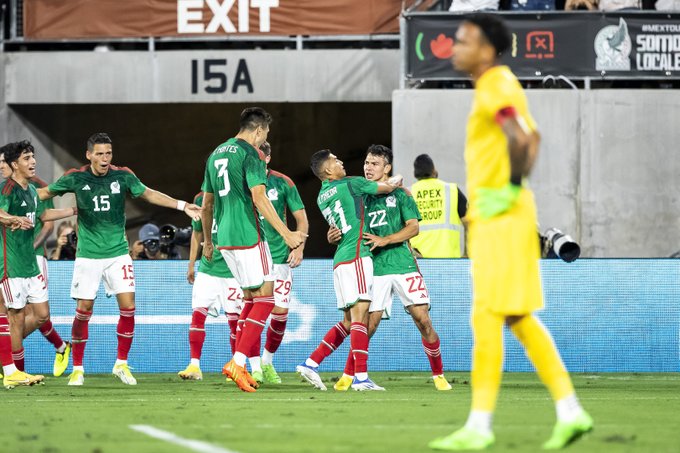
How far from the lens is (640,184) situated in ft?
60.4

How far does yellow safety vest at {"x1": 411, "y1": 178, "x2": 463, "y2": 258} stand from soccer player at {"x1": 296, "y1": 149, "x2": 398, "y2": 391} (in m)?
2.19

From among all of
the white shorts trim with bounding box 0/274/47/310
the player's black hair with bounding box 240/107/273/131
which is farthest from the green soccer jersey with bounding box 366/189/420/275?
the white shorts trim with bounding box 0/274/47/310

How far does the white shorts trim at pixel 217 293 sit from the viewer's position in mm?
13508

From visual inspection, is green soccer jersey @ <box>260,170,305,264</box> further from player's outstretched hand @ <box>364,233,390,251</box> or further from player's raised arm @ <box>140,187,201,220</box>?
player's outstretched hand @ <box>364,233,390,251</box>

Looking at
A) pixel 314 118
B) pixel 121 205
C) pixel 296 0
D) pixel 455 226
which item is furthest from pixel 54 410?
pixel 314 118

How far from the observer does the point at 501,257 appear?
6.21 m

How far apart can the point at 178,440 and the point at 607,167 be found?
12.8 m

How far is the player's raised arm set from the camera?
464 inches

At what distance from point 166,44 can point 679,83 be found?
8.26 meters

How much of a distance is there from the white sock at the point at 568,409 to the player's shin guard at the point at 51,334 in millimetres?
8448

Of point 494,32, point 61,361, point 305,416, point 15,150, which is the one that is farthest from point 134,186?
point 494,32

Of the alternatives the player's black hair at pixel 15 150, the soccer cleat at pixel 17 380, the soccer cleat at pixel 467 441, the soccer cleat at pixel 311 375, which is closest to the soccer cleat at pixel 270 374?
the soccer cleat at pixel 311 375

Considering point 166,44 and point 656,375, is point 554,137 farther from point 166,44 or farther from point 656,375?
point 166,44

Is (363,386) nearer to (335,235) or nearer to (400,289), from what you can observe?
(400,289)
